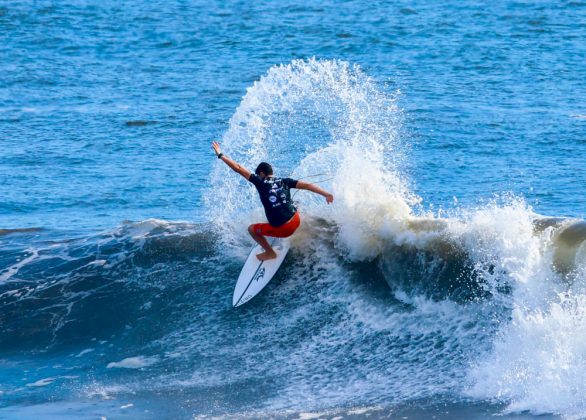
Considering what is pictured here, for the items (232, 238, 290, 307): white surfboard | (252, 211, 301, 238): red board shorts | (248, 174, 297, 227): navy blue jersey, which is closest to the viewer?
(248, 174, 297, 227): navy blue jersey

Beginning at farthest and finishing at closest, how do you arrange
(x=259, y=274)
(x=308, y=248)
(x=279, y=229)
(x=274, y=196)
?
(x=308, y=248), (x=259, y=274), (x=279, y=229), (x=274, y=196)

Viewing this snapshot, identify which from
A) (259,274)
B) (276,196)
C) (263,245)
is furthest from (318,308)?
(276,196)

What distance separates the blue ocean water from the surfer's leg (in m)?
0.40

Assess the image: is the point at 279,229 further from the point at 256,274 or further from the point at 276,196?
the point at 256,274

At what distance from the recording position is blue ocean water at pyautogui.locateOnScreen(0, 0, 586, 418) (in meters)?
11.9

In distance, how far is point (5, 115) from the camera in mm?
25984

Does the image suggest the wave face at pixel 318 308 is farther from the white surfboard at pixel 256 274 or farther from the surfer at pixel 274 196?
the surfer at pixel 274 196

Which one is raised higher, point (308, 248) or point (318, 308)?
point (308, 248)

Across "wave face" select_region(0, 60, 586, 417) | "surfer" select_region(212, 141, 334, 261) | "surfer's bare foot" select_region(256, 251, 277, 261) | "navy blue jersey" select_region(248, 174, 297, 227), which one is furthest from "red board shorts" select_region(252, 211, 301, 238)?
"wave face" select_region(0, 60, 586, 417)

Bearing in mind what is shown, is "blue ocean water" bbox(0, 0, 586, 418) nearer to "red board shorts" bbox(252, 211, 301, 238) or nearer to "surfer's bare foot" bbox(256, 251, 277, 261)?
"surfer's bare foot" bbox(256, 251, 277, 261)

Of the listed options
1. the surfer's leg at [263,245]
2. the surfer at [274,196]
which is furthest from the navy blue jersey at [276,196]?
the surfer's leg at [263,245]

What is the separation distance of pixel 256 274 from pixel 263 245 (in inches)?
21.8

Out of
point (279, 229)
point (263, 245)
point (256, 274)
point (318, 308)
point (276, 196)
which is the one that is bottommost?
point (318, 308)

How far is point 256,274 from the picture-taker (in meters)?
14.5
